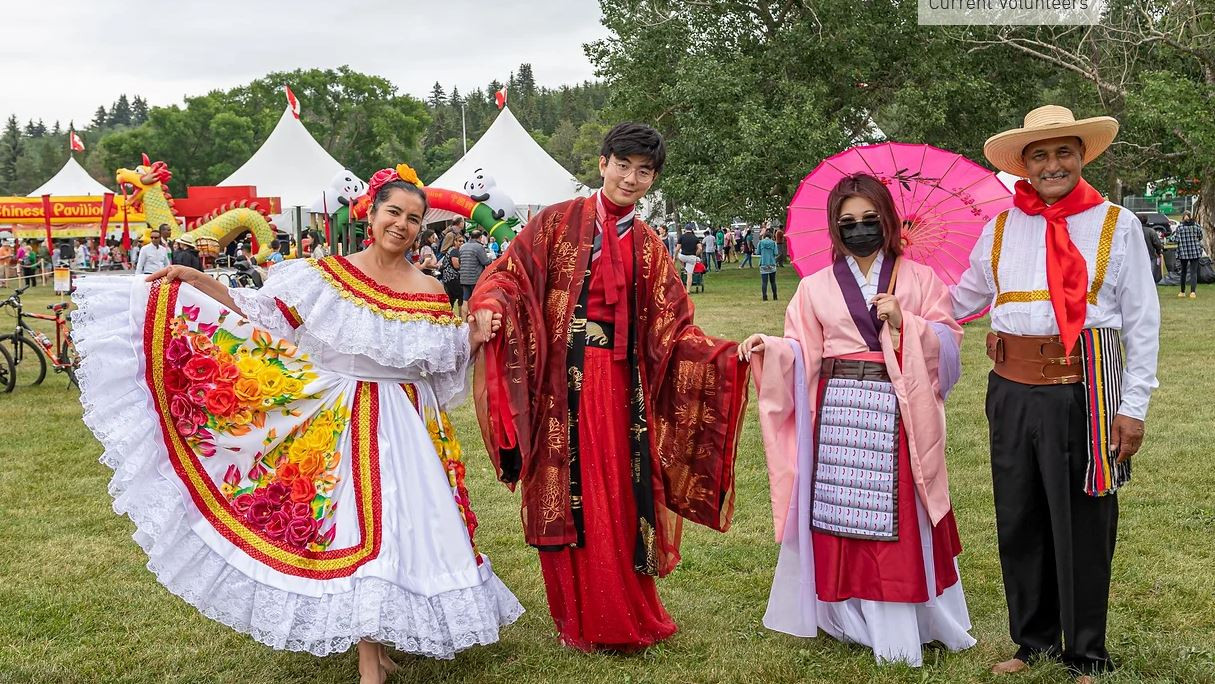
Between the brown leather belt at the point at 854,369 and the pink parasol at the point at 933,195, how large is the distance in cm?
48

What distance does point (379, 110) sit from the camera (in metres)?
60.2

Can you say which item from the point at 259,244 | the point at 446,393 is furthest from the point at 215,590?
the point at 259,244

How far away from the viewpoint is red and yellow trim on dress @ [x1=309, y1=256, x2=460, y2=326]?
3537 millimetres

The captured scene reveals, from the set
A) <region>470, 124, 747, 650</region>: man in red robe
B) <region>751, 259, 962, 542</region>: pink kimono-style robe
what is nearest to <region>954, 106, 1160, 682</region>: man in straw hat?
<region>751, 259, 962, 542</region>: pink kimono-style robe

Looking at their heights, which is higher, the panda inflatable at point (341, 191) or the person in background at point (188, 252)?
the panda inflatable at point (341, 191)

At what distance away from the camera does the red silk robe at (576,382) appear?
372 centimetres

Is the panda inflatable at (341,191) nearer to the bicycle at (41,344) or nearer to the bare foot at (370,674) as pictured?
the bicycle at (41,344)

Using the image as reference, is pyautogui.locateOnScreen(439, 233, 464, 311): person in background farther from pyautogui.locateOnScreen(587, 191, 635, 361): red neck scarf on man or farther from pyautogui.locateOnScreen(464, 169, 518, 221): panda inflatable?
pyautogui.locateOnScreen(587, 191, 635, 361): red neck scarf on man

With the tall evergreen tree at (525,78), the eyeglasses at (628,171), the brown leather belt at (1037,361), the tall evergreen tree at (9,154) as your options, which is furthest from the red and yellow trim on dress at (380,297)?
the tall evergreen tree at (525,78)

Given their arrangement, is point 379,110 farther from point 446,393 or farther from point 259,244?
point 446,393

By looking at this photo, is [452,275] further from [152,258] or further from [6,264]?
[6,264]

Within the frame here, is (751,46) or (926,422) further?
(751,46)

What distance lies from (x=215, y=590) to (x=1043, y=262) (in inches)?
116

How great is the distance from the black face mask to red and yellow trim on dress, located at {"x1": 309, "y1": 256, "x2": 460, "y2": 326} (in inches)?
57.0
